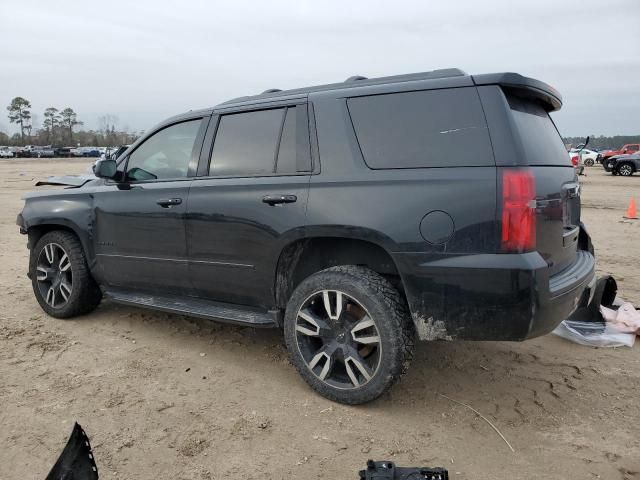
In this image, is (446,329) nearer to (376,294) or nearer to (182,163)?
(376,294)

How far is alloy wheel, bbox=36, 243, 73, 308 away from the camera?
15.3 ft

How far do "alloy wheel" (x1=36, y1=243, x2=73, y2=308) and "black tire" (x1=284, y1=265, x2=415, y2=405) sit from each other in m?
2.46

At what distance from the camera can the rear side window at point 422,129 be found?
9.09 feet

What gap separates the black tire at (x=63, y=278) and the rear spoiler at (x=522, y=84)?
12.0 ft

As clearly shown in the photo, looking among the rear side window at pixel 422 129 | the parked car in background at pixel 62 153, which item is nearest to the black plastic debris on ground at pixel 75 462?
the rear side window at pixel 422 129

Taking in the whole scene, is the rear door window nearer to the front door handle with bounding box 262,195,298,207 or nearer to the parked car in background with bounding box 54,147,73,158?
the front door handle with bounding box 262,195,298,207

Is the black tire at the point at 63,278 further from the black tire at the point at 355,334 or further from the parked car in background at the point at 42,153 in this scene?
the parked car in background at the point at 42,153

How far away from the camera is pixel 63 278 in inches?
185

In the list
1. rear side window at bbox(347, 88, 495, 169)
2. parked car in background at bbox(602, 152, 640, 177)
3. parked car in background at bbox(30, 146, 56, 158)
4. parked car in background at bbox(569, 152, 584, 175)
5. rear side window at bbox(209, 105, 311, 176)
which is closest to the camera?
rear side window at bbox(347, 88, 495, 169)

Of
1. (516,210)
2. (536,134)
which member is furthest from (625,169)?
(516,210)

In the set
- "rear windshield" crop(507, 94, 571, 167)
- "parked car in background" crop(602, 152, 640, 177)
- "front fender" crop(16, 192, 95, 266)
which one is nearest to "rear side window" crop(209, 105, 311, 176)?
"rear windshield" crop(507, 94, 571, 167)

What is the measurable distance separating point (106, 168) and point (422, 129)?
8.77 ft

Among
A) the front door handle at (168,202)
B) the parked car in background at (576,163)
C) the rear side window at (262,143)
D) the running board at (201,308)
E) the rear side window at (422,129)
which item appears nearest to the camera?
the rear side window at (422,129)

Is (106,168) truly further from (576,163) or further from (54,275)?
(576,163)
